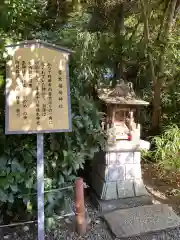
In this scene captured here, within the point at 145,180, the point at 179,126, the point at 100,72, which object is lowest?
the point at 145,180

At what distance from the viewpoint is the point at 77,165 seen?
109 inches

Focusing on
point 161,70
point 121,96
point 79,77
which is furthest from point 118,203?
point 161,70

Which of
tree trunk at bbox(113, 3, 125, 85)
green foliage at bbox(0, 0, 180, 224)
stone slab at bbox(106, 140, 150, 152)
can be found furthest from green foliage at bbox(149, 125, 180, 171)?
tree trunk at bbox(113, 3, 125, 85)

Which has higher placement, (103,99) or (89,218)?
(103,99)

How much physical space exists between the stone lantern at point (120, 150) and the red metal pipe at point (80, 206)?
77cm

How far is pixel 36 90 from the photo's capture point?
7.66ft

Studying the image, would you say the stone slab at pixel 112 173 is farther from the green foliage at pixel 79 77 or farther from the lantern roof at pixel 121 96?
the lantern roof at pixel 121 96

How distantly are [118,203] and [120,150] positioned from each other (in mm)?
710

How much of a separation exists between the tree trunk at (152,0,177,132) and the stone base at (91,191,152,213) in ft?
6.45

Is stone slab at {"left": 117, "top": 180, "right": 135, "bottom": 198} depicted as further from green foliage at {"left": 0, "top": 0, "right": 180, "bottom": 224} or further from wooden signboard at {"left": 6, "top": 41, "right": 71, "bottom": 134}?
wooden signboard at {"left": 6, "top": 41, "right": 71, "bottom": 134}

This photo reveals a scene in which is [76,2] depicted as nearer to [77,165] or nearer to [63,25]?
[63,25]

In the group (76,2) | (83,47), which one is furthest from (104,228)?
(76,2)

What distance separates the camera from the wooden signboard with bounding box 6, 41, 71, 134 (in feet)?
7.50

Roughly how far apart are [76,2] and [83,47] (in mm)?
974
